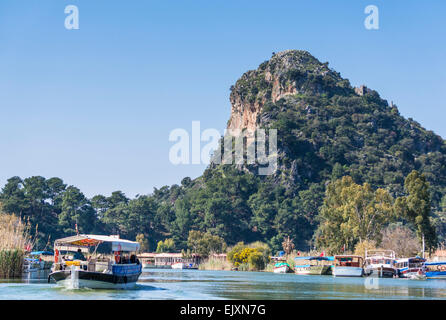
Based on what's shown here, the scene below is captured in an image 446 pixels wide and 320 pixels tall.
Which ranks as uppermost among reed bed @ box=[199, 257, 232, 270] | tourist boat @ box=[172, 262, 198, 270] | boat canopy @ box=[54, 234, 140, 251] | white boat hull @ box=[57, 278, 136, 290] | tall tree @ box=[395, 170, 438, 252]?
tall tree @ box=[395, 170, 438, 252]

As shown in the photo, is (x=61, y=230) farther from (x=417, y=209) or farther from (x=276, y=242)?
(x=417, y=209)

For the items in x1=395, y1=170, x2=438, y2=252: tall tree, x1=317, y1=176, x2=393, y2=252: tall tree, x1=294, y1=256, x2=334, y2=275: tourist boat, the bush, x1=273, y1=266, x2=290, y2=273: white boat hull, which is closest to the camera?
x1=294, y1=256, x2=334, y2=275: tourist boat

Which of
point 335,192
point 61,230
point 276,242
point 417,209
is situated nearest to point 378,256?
point 417,209

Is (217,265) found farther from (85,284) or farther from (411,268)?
(85,284)

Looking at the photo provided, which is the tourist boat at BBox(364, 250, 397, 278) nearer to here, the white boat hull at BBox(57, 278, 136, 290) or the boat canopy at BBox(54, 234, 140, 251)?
the boat canopy at BBox(54, 234, 140, 251)

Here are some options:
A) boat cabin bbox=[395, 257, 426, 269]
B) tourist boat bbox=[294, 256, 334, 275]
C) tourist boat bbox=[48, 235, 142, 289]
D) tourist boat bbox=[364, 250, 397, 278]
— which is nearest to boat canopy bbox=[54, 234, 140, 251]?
tourist boat bbox=[48, 235, 142, 289]

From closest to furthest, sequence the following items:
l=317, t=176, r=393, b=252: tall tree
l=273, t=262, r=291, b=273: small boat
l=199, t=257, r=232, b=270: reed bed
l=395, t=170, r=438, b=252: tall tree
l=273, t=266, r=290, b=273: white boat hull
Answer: l=395, t=170, r=438, b=252: tall tree, l=317, t=176, r=393, b=252: tall tree, l=273, t=266, r=290, b=273: white boat hull, l=273, t=262, r=291, b=273: small boat, l=199, t=257, r=232, b=270: reed bed

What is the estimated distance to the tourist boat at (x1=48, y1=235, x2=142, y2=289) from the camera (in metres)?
43.6

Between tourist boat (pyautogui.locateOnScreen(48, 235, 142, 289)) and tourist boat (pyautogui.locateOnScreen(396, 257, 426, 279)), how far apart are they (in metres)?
48.4

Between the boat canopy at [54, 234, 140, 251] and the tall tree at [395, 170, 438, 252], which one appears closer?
the boat canopy at [54, 234, 140, 251]
